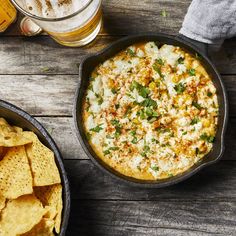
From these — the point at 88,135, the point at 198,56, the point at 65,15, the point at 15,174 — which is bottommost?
the point at 15,174

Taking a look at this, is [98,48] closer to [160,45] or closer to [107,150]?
[160,45]

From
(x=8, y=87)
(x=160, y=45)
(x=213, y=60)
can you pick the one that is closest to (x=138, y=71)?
(x=160, y=45)

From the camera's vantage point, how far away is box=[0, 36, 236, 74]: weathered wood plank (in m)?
2.96

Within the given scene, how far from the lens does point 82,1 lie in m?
2.72

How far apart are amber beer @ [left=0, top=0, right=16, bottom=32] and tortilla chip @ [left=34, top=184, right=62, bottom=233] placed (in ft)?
2.92

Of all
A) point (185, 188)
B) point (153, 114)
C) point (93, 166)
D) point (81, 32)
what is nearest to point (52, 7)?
point (81, 32)

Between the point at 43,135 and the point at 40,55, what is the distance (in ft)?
1.77

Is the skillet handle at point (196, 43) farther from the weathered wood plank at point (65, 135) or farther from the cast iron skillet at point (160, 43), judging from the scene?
the weathered wood plank at point (65, 135)

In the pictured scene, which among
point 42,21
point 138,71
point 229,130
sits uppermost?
point 42,21

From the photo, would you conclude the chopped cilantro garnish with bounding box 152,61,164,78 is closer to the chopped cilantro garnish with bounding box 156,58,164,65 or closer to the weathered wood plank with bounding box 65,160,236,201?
the chopped cilantro garnish with bounding box 156,58,164,65

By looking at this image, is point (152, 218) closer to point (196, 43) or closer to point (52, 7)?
point (196, 43)

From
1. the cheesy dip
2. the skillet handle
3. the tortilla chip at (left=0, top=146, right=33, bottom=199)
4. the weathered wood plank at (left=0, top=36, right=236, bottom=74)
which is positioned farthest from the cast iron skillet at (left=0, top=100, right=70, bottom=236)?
the skillet handle

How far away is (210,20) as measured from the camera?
8.85 feet

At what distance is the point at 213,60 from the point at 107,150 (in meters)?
0.73
